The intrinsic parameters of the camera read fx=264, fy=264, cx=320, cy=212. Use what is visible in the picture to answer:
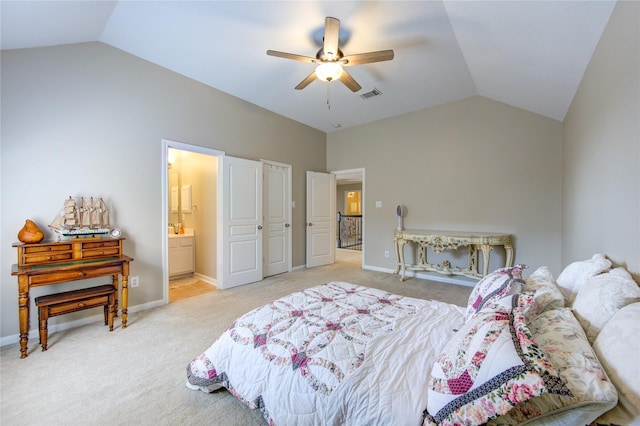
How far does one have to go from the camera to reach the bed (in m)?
0.79

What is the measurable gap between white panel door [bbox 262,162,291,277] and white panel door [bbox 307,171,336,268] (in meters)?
0.55

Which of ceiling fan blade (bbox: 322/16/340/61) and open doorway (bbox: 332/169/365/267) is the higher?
ceiling fan blade (bbox: 322/16/340/61)

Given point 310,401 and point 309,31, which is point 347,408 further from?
point 309,31

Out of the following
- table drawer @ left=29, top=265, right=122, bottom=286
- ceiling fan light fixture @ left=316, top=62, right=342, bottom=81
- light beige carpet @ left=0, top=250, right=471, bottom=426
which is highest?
ceiling fan light fixture @ left=316, top=62, right=342, bottom=81

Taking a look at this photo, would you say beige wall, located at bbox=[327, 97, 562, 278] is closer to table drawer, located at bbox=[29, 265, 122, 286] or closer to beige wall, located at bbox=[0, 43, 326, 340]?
beige wall, located at bbox=[0, 43, 326, 340]

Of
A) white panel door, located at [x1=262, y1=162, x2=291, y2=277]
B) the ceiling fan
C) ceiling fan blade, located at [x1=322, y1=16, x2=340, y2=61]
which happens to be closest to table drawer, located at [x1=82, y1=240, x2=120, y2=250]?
white panel door, located at [x1=262, y1=162, x2=291, y2=277]

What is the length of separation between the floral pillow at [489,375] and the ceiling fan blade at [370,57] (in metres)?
2.33

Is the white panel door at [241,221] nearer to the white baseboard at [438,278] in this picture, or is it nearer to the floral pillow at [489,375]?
Answer: the white baseboard at [438,278]

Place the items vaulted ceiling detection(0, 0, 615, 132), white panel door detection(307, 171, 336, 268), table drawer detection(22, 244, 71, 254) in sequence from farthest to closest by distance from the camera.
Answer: white panel door detection(307, 171, 336, 268), table drawer detection(22, 244, 71, 254), vaulted ceiling detection(0, 0, 615, 132)

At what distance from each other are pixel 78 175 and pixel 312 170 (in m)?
3.82

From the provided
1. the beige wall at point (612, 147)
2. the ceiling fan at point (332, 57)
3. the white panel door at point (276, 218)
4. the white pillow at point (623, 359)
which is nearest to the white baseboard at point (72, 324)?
the white panel door at point (276, 218)

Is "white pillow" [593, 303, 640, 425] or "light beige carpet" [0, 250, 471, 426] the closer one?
"white pillow" [593, 303, 640, 425]

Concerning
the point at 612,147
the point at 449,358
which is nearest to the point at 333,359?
the point at 449,358

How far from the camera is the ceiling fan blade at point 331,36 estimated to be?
7.37ft
